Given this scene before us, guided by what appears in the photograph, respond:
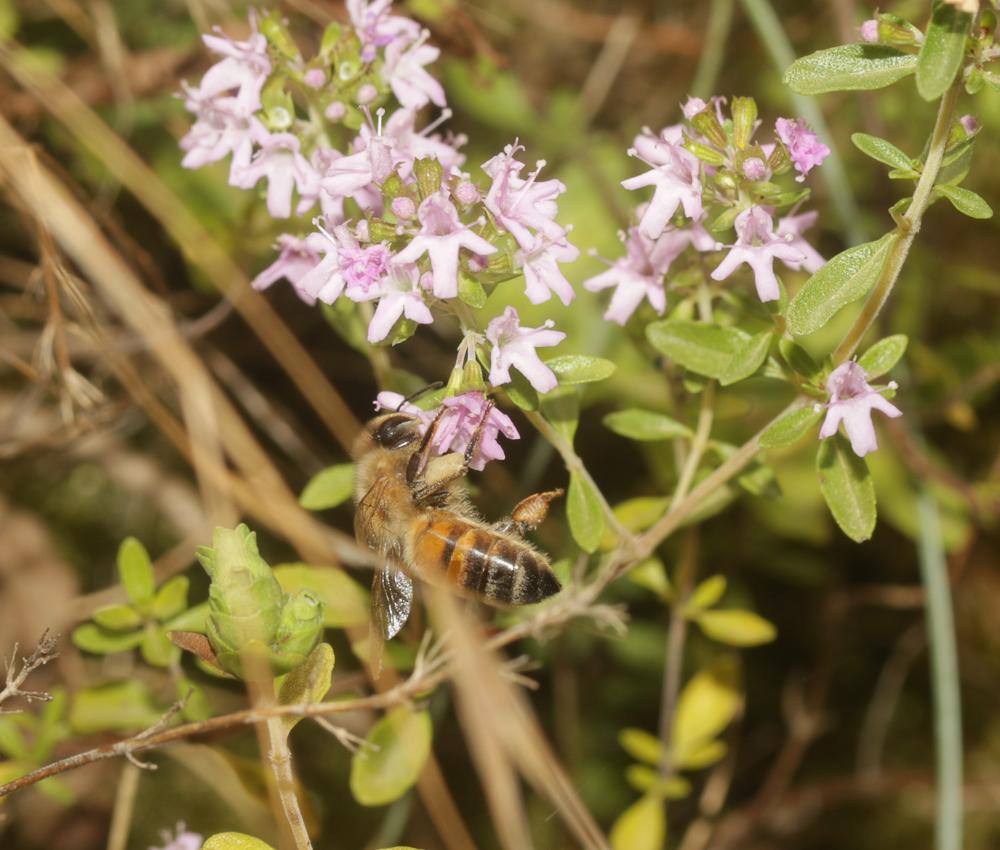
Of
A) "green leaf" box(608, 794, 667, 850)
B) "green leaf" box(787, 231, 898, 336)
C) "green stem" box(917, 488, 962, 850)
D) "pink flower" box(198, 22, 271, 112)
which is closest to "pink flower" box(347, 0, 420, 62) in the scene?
"pink flower" box(198, 22, 271, 112)

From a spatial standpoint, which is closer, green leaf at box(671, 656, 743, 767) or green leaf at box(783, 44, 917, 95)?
green leaf at box(783, 44, 917, 95)

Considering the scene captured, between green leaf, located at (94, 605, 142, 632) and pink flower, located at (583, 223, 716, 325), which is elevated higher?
pink flower, located at (583, 223, 716, 325)

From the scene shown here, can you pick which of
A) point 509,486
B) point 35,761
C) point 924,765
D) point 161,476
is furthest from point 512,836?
point 924,765

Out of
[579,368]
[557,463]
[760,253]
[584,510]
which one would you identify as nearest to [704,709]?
[557,463]

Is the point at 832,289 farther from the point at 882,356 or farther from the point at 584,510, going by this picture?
the point at 584,510

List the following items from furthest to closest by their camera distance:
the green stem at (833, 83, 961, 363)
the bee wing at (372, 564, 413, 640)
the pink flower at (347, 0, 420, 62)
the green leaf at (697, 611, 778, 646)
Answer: the green leaf at (697, 611, 778, 646), the pink flower at (347, 0, 420, 62), the bee wing at (372, 564, 413, 640), the green stem at (833, 83, 961, 363)

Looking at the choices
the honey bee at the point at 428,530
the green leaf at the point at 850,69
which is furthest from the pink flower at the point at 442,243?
the green leaf at the point at 850,69

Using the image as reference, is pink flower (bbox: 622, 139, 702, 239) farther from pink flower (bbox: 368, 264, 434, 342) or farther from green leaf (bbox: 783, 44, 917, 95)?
pink flower (bbox: 368, 264, 434, 342)

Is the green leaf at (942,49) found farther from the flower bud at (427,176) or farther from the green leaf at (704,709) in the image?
the green leaf at (704,709)
